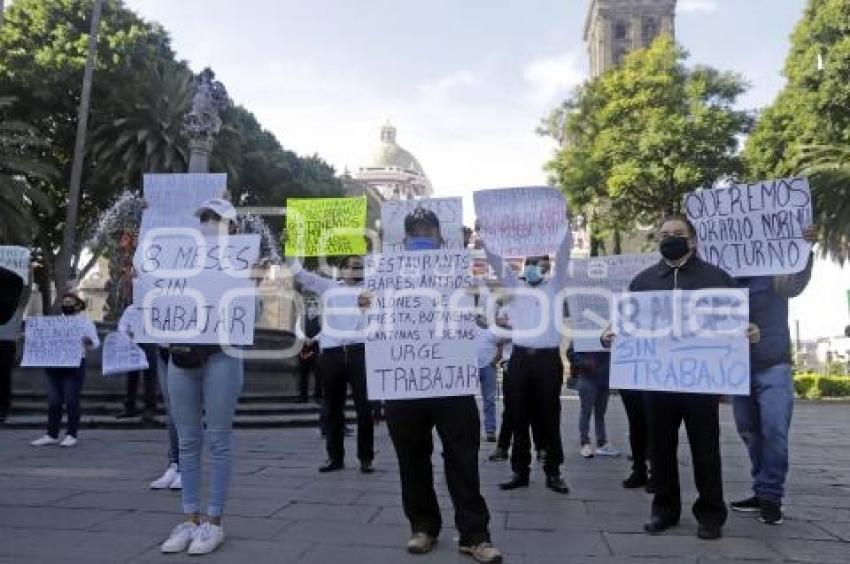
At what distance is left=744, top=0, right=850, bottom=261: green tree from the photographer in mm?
27969

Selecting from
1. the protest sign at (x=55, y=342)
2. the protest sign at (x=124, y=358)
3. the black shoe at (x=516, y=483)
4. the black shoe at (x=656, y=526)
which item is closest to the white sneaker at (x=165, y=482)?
the black shoe at (x=516, y=483)

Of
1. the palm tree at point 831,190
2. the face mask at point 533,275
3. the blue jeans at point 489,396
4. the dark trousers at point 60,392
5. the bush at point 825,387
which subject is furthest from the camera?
the palm tree at point 831,190

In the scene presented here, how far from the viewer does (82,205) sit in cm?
3294

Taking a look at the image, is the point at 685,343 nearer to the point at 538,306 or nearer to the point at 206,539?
the point at 538,306

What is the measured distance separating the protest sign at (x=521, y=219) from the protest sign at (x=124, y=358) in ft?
19.6

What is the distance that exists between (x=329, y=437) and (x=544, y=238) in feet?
9.32

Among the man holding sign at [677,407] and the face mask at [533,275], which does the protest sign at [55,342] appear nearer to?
the face mask at [533,275]

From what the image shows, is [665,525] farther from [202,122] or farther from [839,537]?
[202,122]

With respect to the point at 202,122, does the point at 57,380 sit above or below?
below

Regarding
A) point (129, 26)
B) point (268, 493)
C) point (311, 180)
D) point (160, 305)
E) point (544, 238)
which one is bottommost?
point (268, 493)

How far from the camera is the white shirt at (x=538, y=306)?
258 inches

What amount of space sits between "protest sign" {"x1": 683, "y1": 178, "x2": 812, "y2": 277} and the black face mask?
29.5 inches

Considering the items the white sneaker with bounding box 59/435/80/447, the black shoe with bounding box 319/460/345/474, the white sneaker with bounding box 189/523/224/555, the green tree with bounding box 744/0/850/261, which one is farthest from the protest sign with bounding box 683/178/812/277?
the green tree with bounding box 744/0/850/261

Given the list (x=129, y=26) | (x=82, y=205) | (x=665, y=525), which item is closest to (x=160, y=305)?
(x=665, y=525)
